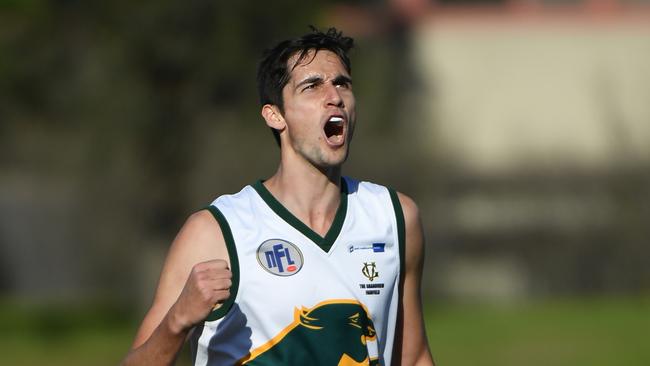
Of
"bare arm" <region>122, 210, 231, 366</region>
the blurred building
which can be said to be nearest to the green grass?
the blurred building

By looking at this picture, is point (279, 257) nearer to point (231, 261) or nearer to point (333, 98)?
point (231, 261)

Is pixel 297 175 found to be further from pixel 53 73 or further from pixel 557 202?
pixel 557 202

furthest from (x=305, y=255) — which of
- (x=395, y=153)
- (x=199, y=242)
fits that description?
(x=395, y=153)

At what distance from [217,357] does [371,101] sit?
50.6ft

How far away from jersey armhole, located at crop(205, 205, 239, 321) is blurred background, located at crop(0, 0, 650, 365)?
10841 mm

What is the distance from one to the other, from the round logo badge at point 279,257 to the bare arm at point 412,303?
46 centimetres

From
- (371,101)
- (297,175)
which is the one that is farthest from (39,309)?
(297,175)

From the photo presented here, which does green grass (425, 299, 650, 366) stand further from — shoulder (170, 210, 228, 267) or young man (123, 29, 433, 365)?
shoulder (170, 210, 228, 267)

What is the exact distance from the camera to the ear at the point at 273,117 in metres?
4.77

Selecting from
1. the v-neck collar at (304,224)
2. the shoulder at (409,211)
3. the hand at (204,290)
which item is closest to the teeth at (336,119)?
the v-neck collar at (304,224)

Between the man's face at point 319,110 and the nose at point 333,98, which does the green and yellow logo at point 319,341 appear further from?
the nose at point 333,98

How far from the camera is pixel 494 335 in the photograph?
652 inches

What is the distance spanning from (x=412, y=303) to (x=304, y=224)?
1.67ft

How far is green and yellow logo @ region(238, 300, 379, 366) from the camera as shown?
174 inches
